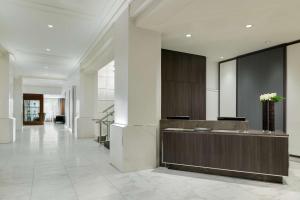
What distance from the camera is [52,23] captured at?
18.5ft

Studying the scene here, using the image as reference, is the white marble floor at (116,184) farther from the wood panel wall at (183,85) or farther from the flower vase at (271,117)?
the wood panel wall at (183,85)

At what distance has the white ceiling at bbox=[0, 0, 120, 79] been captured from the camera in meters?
4.75

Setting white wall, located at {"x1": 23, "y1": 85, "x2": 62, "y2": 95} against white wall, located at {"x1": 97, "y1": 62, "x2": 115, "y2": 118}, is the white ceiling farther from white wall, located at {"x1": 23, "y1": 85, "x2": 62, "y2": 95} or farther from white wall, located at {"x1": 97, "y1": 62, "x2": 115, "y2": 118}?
white wall, located at {"x1": 23, "y1": 85, "x2": 62, "y2": 95}

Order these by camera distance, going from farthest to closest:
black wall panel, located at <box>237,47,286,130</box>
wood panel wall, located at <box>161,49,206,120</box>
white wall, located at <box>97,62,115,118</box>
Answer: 1. white wall, located at <box>97,62,115,118</box>
2. wood panel wall, located at <box>161,49,206,120</box>
3. black wall panel, located at <box>237,47,286,130</box>

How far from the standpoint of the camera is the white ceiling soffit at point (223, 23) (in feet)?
12.3

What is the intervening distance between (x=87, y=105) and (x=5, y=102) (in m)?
3.23

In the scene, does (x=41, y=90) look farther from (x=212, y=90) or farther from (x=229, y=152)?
(x=229, y=152)

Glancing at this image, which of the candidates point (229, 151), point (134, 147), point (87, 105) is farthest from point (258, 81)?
point (87, 105)

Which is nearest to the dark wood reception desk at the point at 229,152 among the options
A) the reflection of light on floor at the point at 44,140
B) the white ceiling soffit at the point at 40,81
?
the reflection of light on floor at the point at 44,140

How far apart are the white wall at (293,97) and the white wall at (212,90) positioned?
287 cm

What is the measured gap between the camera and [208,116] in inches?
A: 336

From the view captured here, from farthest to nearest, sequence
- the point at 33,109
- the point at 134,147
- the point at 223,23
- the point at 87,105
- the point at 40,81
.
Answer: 1. the point at 33,109
2. the point at 40,81
3. the point at 87,105
4. the point at 223,23
5. the point at 134,147

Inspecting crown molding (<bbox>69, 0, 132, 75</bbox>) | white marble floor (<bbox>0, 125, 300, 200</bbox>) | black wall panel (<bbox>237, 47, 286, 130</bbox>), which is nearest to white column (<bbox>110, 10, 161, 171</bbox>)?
crown molding (<bbox>69, 0, 132, 75</bbox>)

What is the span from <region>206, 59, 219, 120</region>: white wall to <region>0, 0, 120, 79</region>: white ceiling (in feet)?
15.8
